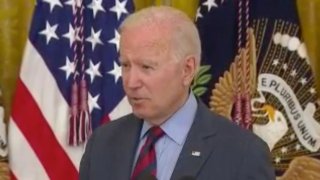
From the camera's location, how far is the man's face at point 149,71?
1.15 m

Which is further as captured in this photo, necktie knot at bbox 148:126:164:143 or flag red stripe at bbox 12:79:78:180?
flag red stripe at bbox 12:79:78:180

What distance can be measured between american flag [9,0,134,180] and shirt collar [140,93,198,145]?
894 millimetres

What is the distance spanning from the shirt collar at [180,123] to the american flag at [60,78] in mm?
894

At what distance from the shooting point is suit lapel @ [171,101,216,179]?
45.3 inches

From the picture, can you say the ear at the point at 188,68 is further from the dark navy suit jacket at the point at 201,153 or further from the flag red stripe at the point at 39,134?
the flag red stripe at the point at 39,134

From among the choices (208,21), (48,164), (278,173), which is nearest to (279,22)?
(208,21)

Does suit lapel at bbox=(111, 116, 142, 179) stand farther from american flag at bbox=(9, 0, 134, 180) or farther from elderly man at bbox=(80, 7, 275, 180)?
american flag at bbox=(9, 0, 134, 180)

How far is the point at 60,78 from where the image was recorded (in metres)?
2.13

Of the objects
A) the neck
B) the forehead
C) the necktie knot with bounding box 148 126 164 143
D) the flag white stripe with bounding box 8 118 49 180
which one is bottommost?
the flag white stripe with bounding box 8 118 49 180

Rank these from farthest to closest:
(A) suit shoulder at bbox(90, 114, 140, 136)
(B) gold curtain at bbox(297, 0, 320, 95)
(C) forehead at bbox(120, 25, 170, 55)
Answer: (B) gold curtain at bbox(297, 0, 320, 95) → (A) suit shoulder at bbox(90, 114, 140, 136) → (C) forehead at bbox(120, 25, 170, 55)

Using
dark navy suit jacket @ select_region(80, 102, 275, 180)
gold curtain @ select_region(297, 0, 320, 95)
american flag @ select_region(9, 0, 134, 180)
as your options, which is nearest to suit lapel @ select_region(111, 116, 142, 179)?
dark navy suit jacket @ select_region(80, 102, 275, 180)

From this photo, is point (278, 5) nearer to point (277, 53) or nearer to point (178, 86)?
point (277, 53)

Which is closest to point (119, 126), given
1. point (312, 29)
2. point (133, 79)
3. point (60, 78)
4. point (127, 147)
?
point (127, 147)

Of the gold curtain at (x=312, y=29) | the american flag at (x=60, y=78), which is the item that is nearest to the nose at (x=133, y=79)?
the american flag at (x=60, y=78)
